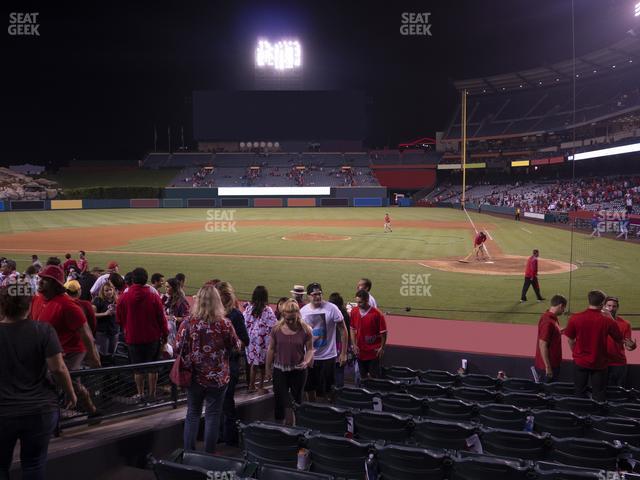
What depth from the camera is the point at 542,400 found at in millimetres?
6934

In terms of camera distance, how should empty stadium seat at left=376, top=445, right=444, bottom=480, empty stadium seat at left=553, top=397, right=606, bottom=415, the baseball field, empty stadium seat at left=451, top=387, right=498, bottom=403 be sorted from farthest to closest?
the baseball field < empty stadium seat at left=451, top=387, right=498, bottom=403 < empty stadium seat at left=553, top=397, right=606, bottom=415 < empty stadium seat at left=376, top=445, right=444, bottom=480

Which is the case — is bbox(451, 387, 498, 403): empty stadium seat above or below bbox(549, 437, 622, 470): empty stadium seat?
below

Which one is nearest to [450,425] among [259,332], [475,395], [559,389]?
[475,395]

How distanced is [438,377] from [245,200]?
6724 centimetres

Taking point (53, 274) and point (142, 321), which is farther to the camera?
point (142, 321)

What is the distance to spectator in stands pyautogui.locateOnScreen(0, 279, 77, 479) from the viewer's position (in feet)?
13.0

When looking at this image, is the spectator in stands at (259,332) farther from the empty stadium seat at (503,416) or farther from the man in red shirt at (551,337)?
the man in red shirt at (551,337)

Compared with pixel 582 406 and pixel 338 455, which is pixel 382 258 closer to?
pixel 582 406

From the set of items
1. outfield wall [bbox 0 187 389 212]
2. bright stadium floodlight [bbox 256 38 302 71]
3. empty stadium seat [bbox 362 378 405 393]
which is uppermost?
bright stadium floodlight [bbox 256 38 302 71]

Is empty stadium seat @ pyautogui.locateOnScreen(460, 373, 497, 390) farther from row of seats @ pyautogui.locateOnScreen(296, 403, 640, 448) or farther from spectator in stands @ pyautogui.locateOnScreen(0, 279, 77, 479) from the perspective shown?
spectator in stands @ pyautogui.locateOnScreen(0, 279, 77, 479)

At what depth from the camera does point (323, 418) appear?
5.77 meters

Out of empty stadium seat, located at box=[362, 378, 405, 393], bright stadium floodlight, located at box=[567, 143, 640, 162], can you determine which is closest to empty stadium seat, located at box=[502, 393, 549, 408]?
empty stadium seat, located at box=[362, 378, 405, 393]

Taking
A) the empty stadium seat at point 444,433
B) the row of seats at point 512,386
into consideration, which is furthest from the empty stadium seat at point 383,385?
the empty stadium seat at point 444,433

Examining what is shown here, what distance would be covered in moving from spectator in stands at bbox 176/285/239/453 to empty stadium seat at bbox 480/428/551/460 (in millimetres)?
2731
